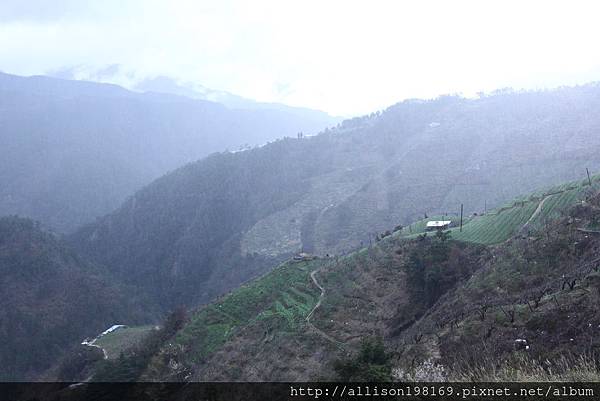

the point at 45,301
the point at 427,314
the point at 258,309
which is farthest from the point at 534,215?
the point at 45,301

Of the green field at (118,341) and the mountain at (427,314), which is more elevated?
the mountain at (427,314)

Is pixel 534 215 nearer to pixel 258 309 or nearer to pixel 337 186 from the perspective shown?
pixel 258 309

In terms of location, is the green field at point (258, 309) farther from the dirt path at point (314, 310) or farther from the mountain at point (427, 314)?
the dirt path at point (314, 310)

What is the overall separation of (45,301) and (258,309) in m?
77.9

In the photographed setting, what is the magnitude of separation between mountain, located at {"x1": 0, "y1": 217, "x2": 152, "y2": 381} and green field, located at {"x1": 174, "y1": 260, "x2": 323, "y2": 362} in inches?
2131

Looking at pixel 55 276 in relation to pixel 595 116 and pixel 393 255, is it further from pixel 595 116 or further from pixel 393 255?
pixel 595 116

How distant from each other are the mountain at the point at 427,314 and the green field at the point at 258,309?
0.46 feet

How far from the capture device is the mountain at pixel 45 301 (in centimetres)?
8669

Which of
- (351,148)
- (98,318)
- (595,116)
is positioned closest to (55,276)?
(98,318)

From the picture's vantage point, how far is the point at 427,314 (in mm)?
24938

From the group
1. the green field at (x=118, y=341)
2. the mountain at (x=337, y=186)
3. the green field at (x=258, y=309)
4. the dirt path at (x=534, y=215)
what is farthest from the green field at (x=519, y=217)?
the green field at (x=118, y=341)

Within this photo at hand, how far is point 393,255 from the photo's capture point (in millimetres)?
34844

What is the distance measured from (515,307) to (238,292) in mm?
30473

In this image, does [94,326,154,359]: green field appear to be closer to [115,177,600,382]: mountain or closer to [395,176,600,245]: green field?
[115,177,600,382]: mountain
